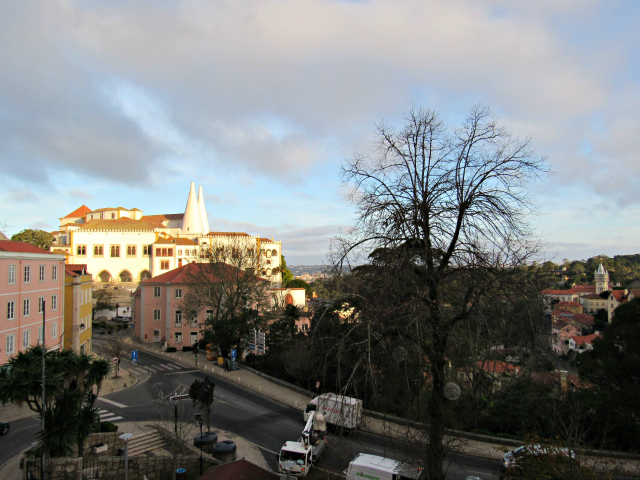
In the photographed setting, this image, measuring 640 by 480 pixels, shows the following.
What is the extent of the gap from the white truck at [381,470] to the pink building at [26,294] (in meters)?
16.2

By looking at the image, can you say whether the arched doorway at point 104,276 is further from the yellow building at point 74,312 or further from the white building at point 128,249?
the yellow building at point 74,312

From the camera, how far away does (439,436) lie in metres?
8.37

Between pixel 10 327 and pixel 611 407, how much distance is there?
2778cm

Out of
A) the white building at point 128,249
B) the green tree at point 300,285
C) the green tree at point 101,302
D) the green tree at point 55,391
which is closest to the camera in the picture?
the green tree at point 55,391

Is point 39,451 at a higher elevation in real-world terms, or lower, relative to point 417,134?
lower

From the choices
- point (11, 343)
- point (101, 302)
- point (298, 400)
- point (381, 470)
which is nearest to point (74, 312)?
point (11, 343)

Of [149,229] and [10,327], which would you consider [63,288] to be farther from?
[149,229]

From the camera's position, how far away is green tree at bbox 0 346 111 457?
40.9ft

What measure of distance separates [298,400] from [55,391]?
1282cm

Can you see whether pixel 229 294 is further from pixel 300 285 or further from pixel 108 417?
pixel 300 285

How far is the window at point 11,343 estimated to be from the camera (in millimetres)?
21594

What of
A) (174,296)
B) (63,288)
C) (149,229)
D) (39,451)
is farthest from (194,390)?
(149,229)

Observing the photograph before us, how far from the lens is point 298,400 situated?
22828 mm

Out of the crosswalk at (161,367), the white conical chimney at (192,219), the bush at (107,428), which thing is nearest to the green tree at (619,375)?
the bush at (107,428)
